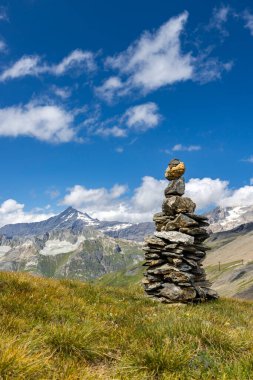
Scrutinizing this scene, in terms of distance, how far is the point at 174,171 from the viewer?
2447 centimetres

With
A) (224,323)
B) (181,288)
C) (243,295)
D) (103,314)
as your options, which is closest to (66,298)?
(103,314)

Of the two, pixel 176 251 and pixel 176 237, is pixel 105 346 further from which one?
pixel 176 237

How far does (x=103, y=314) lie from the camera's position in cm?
1116

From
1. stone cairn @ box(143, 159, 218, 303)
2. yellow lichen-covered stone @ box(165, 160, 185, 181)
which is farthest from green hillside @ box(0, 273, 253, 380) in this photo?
yellow lichen-covered stone @ box(165, 160, 185, 181)

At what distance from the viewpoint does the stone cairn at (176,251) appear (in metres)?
20.0

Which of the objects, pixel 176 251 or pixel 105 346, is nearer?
pixel 105 346

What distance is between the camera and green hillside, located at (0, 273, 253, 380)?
584 centimetres

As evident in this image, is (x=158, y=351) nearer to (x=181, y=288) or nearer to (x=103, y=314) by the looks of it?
(x=103, y=314)

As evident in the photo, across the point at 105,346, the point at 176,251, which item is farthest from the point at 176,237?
the point at 105,346

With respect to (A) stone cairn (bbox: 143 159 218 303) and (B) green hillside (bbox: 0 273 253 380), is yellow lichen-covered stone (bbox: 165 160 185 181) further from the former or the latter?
(B) green hillside (bbox: 0 273 253 380)

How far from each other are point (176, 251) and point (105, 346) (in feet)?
44.8

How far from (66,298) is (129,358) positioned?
224 inches

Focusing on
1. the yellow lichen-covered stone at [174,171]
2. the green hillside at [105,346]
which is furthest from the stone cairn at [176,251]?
the green hillside at [105,346]

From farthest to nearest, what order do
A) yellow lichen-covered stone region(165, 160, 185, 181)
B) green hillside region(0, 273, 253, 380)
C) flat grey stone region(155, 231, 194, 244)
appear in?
yellow lichen-covered stone region(165, 160, 185, 181) → flat grey stone region(155, 231, 194, 244) → green hillside region(0, 273, 253, 380)
